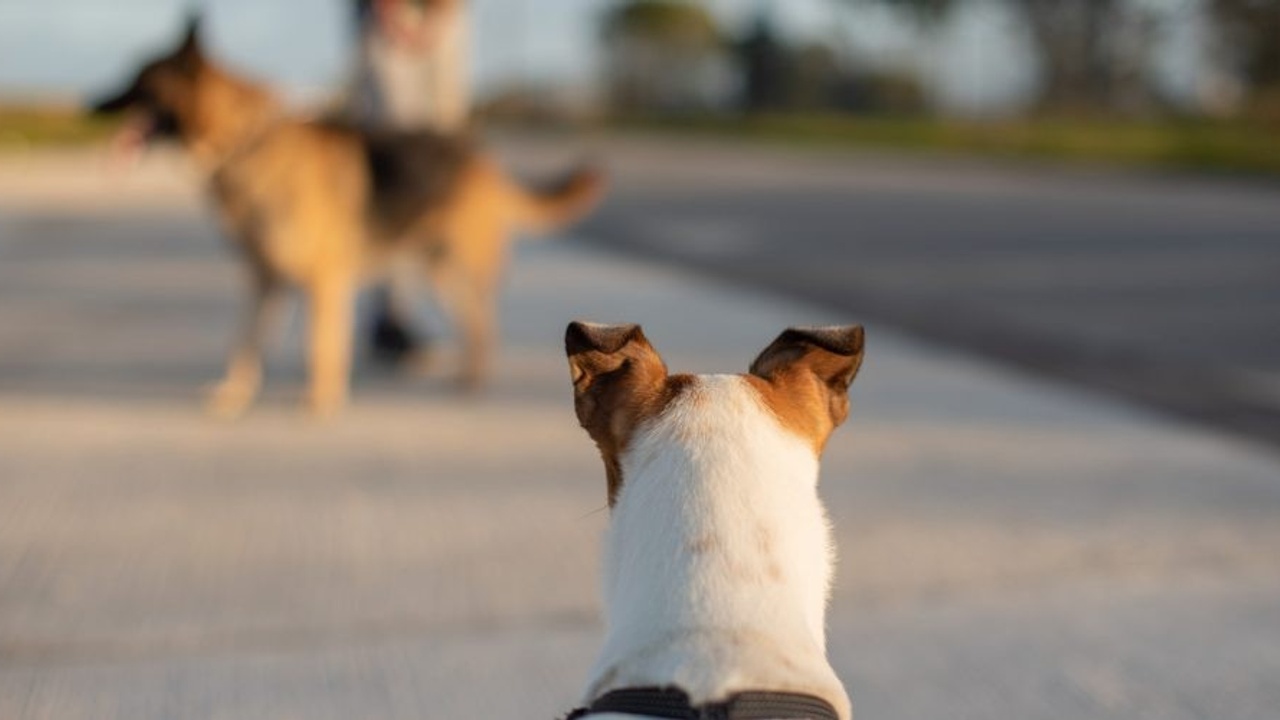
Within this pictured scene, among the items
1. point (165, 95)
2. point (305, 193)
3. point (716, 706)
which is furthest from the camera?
point (165, 95)

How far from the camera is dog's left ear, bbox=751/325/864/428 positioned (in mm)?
2645

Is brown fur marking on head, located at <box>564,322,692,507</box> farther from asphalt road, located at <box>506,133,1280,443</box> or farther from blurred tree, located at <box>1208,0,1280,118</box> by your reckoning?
blurred tree, located at <box>1208,0,1280,118</box>

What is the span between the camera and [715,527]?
2361mm

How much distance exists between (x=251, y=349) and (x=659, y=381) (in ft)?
16.5

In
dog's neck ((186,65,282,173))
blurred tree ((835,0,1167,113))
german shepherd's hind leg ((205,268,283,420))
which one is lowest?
blurred tree ((835,0,1167,113))

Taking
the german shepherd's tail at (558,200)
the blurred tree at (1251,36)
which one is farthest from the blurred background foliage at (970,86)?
the german shepherd's tail at (558,200)

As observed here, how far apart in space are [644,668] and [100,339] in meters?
7.40

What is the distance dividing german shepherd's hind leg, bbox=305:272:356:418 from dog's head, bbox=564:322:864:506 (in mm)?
4614

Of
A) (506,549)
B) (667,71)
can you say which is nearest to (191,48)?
(506,549)

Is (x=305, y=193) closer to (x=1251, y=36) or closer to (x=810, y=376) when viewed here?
(x=810, y=376)

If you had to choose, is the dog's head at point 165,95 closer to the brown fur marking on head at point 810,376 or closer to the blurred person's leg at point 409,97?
the blurred person's leg at point 409,97

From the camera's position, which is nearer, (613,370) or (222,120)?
(613,370)

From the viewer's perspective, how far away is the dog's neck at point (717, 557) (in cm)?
221

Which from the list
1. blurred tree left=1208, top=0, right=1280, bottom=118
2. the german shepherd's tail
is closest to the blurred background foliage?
blurred tree left=1208, top=0, right=1280, bottom=118
